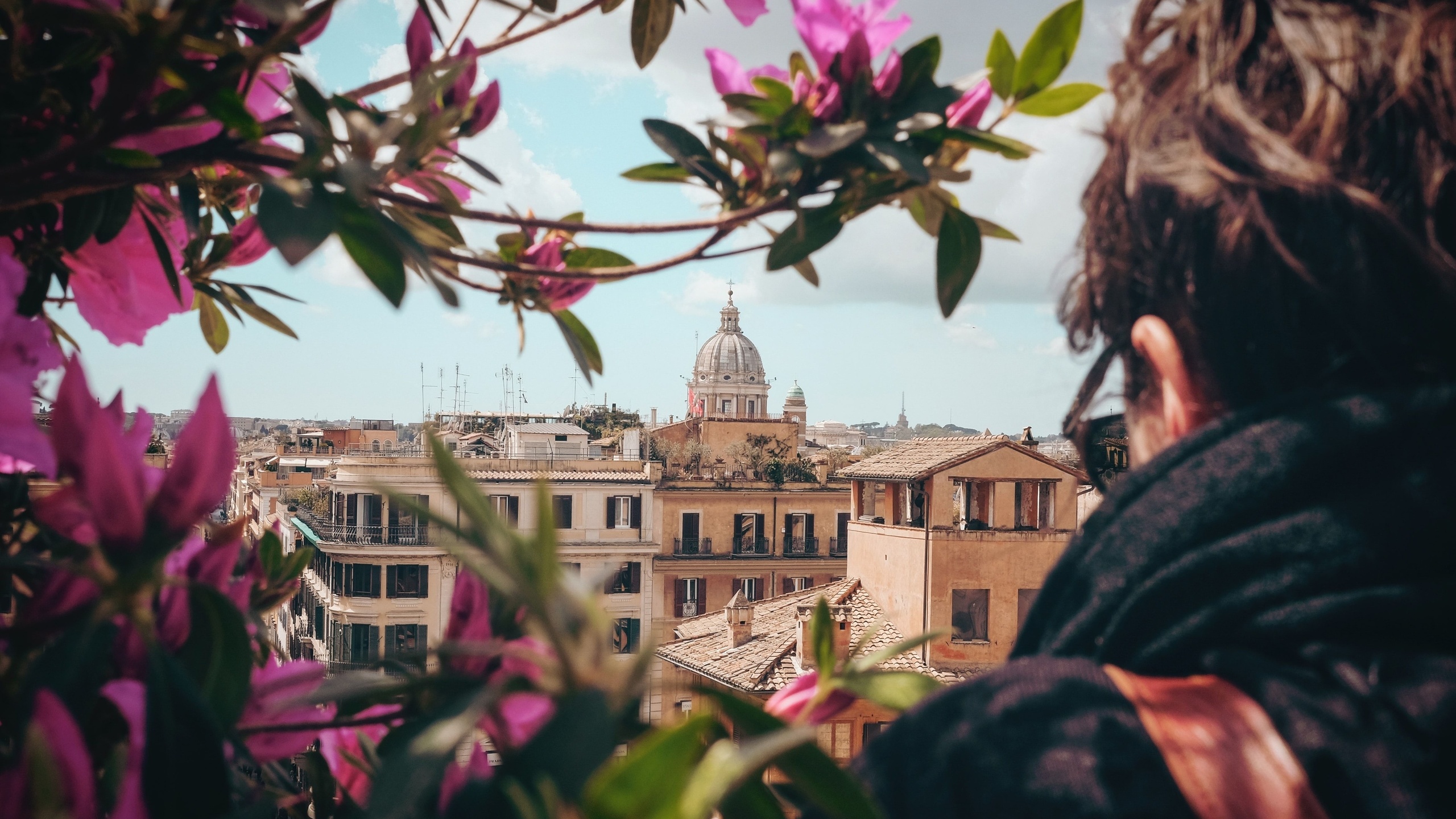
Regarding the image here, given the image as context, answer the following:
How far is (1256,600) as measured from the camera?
1.53ft

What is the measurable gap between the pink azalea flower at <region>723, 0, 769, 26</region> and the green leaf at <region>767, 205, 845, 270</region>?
15cm

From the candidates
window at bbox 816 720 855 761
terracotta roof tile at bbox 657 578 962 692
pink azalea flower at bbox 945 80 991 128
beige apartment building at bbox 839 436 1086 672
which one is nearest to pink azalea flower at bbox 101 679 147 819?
pink azalea flower at bbox 945 80 991 128

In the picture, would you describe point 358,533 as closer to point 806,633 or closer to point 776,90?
point 806,633

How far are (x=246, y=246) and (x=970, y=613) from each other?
34.0 ft

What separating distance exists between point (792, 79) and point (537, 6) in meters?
0.28

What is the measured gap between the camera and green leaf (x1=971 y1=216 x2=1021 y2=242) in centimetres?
69

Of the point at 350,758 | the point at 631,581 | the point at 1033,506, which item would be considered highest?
the point at 350,758

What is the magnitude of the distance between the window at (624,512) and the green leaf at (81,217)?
49.8 ft

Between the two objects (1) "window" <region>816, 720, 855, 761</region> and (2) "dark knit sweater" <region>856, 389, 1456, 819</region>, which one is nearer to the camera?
(2) "dark knit sweater" <region>856, 389, 1456, 819</region>

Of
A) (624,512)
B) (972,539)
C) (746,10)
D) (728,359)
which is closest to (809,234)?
(746,10)

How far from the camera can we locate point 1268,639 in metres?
0.46

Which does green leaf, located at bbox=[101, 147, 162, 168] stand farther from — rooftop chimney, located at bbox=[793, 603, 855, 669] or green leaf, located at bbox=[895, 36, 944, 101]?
rooftop chimney, located at bbox=[793, 603, 855, 669]

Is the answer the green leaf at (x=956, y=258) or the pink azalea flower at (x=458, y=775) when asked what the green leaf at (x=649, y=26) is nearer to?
the green leaf at (x=956, y=258)

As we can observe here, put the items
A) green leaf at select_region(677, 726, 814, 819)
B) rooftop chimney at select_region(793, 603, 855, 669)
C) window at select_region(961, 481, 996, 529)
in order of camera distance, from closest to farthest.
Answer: green leaf at select_region(677, 726, 814, 819) → rooftop chimney at select_region(793, 603, 855, 669) → window at select_region(961, 481, 996, 529)
